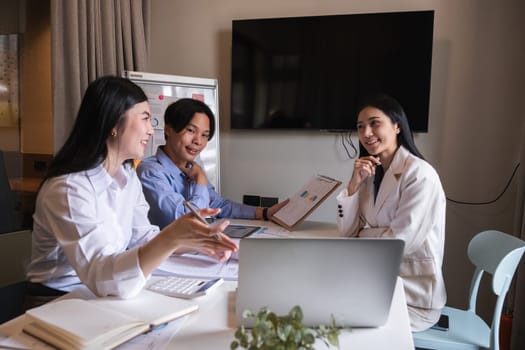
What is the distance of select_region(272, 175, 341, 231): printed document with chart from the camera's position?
2.02 m

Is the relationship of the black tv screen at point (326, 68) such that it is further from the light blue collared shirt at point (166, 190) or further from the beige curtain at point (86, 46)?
the light blue collared shirt at point (166, 190)

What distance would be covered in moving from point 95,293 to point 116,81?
628mm

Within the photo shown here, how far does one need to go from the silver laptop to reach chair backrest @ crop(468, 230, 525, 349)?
30.4 inches

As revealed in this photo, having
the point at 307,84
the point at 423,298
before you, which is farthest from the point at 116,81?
the point at 307,84

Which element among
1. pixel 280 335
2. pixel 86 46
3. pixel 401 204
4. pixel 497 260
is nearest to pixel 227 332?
pixel 280 335

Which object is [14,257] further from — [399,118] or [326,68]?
[326,68]

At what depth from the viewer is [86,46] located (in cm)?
249

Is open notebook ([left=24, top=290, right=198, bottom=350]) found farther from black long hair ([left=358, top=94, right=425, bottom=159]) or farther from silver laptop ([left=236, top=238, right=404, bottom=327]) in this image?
black long hair ([left=358, top=94, right=425, bottom=159])

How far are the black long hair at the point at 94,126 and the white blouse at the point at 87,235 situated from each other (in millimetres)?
48

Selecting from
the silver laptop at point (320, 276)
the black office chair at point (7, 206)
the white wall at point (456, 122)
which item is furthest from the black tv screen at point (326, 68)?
the silver laptop at point (320, 276)

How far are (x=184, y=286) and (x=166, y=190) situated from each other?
0.84 meters

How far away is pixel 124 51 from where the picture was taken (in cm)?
283

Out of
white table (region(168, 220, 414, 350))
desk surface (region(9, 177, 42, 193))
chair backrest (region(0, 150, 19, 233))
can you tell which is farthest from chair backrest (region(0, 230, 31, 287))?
white table (region(168, 220, 414, 350))

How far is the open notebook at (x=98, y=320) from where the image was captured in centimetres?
77
